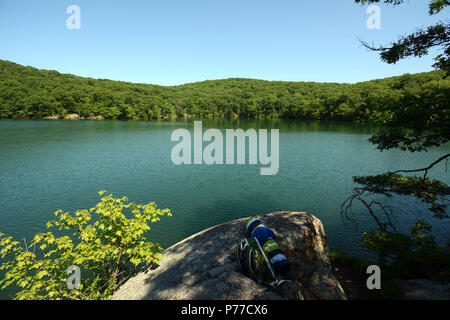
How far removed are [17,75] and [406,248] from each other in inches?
7618

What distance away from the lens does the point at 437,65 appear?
627cm

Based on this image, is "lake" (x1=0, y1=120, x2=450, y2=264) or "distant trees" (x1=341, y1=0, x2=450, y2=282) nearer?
"distant trees" (x1=341, y1=0, x2=450, y2=282)

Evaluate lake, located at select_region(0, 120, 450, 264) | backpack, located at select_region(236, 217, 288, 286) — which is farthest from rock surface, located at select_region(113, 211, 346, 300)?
lake, located at select_region(0, 120, 450, 264)

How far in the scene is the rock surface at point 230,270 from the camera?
14.5ft

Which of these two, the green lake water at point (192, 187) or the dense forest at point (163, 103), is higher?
the dense forest at point (163, 103)

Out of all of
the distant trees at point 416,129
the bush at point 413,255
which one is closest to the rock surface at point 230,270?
the bush at point 413,255

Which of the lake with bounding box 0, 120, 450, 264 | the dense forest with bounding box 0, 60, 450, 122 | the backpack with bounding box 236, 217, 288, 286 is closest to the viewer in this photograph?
the backpack with bounding box 236, 217, 288, 286

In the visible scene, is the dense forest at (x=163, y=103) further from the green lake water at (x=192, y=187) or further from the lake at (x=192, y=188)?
the green lake water at (x=192, y=187)

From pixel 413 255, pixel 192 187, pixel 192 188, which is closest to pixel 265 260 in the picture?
pixel 413 255

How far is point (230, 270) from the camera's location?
4953 millimetres

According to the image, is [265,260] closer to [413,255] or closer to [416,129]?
[413,255]

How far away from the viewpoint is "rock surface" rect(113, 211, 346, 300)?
4406mm

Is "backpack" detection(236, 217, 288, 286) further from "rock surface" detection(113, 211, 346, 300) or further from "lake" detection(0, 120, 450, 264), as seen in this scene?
"lake" detection(0, 120, 450, 264)

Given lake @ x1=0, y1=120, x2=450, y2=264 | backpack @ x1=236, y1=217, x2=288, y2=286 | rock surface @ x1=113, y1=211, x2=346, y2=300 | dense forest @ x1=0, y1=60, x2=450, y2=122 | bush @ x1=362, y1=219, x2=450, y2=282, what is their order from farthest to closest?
dense forest @ x1=0, y1=60, x2=450, y2=122 < lake @ x1=0, y1=120, x2=450, y2=264 < bush @ x1=362, y1=219, x2=450, y2=282 < rock surface @ x1=113, y1=211, x2=346, y2=300 < backpack @ x1=236, y1=217, x2=288, y2=286
